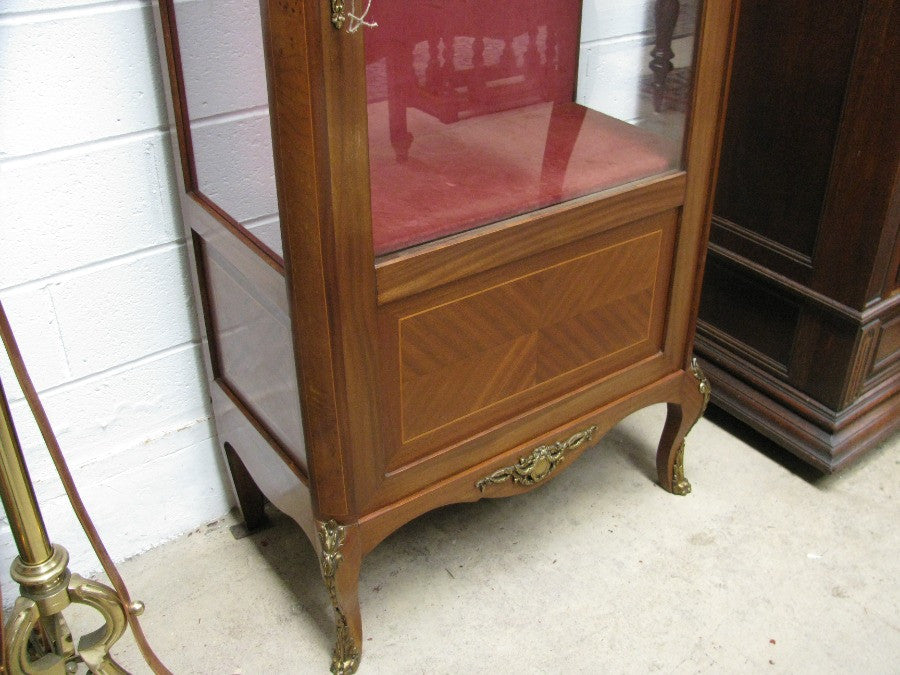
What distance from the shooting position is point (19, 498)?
34.8 inches

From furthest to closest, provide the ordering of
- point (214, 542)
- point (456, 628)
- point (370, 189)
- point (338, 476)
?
point (214, 542)
point (456, 628)
point (338, 476)
point (370, 189)

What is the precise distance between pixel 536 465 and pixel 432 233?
0.41m

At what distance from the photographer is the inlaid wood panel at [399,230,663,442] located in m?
1.07

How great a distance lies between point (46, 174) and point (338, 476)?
546mm

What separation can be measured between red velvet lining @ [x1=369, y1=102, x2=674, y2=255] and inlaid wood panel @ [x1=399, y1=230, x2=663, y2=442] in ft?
0.30

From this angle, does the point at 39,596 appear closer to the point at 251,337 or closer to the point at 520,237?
the point at 251,337

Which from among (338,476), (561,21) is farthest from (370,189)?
(561,21)

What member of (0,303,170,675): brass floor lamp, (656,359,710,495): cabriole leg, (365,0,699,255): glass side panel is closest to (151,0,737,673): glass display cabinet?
(365,0,699,255): glass side panel

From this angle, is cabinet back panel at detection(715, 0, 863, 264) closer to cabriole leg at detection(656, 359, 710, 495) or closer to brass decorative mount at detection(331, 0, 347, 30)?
cabriole leg at detection(656, 359, 710, 495)

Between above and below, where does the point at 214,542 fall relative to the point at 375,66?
below

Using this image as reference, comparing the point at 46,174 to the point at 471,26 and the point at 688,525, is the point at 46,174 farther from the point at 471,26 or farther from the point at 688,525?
the point at 688,525

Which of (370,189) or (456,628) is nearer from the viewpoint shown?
(370,189)

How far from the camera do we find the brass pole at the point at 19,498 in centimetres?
85

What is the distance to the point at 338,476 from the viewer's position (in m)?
1.06
